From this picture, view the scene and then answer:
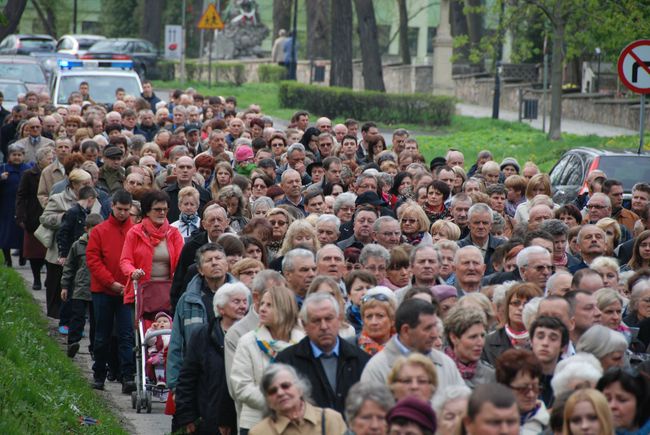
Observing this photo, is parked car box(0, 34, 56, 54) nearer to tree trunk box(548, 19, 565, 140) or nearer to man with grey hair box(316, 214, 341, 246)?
tree trunk box(548, 19, 565, 140)

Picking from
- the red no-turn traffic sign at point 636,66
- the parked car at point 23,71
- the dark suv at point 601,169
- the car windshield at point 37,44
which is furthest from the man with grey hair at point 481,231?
the car windshield at point 37,44

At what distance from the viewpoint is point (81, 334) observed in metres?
15.5

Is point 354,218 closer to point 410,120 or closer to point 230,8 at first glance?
point 410,120

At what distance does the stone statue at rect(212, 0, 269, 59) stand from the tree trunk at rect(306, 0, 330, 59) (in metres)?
6.66

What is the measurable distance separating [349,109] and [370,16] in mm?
3398

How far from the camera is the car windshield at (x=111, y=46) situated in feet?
186

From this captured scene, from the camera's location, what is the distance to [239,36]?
7131cm

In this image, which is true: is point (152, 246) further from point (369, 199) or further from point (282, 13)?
point (282, 13)

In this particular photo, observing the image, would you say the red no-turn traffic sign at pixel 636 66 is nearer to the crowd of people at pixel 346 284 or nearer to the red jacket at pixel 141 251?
the crowd of people at pixel 346 284

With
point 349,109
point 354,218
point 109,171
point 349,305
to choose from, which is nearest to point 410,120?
point 349,109

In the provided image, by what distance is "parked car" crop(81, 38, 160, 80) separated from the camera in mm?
55406

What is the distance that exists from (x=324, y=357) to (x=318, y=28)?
54.6m

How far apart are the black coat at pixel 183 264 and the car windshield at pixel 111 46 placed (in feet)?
145

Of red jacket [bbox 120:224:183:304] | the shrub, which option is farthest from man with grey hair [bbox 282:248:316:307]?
the shrub
